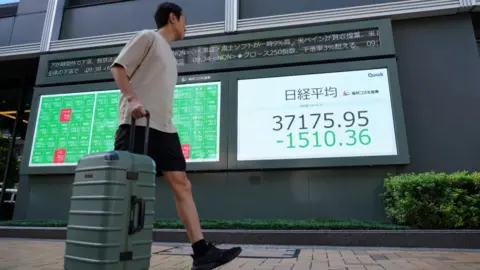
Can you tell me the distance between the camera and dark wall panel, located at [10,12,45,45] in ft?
21.3

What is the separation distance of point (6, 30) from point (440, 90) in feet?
27.2

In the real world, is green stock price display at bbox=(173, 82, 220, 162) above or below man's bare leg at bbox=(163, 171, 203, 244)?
above

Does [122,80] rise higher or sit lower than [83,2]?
lower

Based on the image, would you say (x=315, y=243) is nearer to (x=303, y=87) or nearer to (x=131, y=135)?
(x=303, y=87)

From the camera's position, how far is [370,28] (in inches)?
193

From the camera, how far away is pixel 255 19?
212 inches

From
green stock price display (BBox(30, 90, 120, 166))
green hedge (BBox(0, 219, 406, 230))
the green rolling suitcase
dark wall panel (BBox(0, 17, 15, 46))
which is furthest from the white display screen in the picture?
dark wall panel (BBox(0, 17, 15, 46))

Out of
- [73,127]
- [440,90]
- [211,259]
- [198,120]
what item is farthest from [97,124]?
[440,90]

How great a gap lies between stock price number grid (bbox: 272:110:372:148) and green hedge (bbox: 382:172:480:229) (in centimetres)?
101

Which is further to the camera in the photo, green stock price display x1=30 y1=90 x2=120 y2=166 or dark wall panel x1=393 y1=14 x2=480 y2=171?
green stock price display x1=30 y1=90 x2=120 y2=166

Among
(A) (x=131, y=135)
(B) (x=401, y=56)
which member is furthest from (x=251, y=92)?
(A) (x=131, y=135)

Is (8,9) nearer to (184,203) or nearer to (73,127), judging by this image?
(73,127)

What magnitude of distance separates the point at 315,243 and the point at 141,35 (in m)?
2.85

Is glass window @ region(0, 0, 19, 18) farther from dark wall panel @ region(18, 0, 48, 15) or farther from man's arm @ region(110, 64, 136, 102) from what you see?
man's arm @ region(110, 64, 136, 102)
